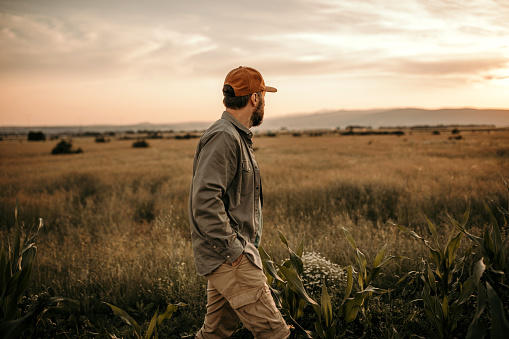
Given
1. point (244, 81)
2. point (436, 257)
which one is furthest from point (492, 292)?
point (244, 81)

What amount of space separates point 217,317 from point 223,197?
111 cm

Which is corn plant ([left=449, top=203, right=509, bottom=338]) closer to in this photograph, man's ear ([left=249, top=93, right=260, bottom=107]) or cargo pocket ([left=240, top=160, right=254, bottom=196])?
cargo pocket ([left=240, top=160, right=254, bottom=196])

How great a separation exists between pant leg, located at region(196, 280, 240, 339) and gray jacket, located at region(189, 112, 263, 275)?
0.49 metres

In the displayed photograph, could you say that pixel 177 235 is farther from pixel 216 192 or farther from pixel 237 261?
pixel 216 192

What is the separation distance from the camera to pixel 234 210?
2291 millimetres

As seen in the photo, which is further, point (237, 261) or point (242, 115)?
point (242, 115)

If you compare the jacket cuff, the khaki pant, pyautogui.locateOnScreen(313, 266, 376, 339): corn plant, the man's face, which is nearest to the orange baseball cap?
the man's face

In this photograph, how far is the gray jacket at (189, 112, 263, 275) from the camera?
206 cm

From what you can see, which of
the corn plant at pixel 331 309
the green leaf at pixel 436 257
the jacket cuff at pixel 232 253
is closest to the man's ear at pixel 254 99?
the jacket cuff at pixel 232 253

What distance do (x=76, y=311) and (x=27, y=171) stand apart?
53.6 ft

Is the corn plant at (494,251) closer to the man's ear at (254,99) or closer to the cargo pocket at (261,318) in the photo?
the cargo pocket at (261,318)

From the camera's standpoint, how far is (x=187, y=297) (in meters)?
3.92

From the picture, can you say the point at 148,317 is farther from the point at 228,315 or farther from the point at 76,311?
the point at 228,315

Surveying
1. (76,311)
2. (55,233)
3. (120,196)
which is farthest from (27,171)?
(76,311)
